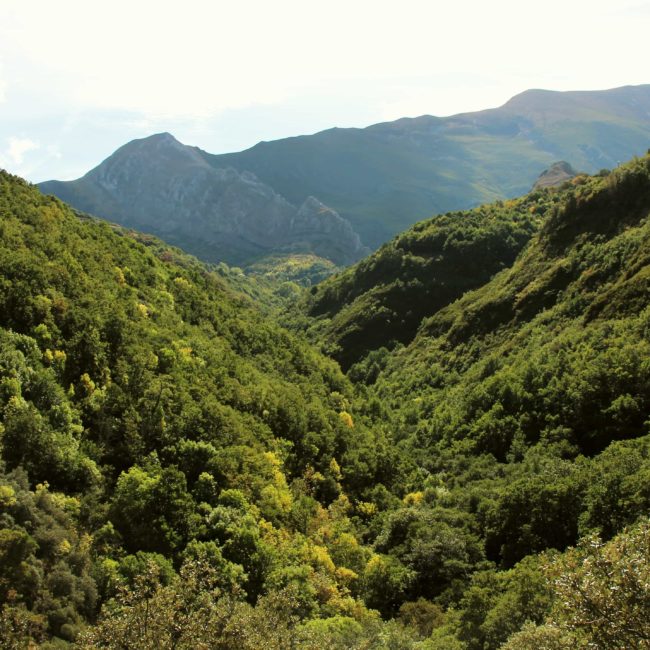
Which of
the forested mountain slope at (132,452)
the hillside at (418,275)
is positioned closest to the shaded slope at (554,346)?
the hillside at (418,275)

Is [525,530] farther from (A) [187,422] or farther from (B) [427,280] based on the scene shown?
(B) [427,280]

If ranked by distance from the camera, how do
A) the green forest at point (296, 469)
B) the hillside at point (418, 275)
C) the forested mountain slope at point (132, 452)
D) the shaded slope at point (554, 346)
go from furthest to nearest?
the hillside at point (418, 275) → the shaded slope at point (554, 346) → the forested mountain slope at point (132, 452) → the green forest at point (296, 469)

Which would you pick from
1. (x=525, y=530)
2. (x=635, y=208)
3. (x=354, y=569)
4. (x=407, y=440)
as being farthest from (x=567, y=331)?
(x=354, y=569)

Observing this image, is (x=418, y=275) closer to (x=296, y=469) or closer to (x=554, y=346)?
(x=554, y=346)

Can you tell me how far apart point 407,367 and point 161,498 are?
3539 inches

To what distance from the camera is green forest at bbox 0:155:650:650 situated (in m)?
26.2

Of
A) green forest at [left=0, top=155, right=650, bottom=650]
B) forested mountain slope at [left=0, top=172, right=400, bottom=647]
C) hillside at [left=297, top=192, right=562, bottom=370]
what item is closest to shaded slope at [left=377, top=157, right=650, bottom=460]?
green forest at [left=0, top=155, right=650, bottom=650]

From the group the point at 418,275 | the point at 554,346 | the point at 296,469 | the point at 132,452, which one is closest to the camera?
the point at 132,452

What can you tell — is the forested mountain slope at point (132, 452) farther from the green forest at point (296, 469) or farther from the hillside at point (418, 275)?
the hillside at point (418, 275)

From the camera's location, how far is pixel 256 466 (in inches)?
2197

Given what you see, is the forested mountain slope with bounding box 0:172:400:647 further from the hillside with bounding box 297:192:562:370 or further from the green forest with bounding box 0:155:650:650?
the hillside with bounding box 297:192:562:370

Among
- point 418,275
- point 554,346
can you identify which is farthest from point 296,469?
point 418,275

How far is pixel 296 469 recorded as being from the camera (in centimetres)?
6600

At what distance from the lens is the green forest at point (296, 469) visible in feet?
85.8
